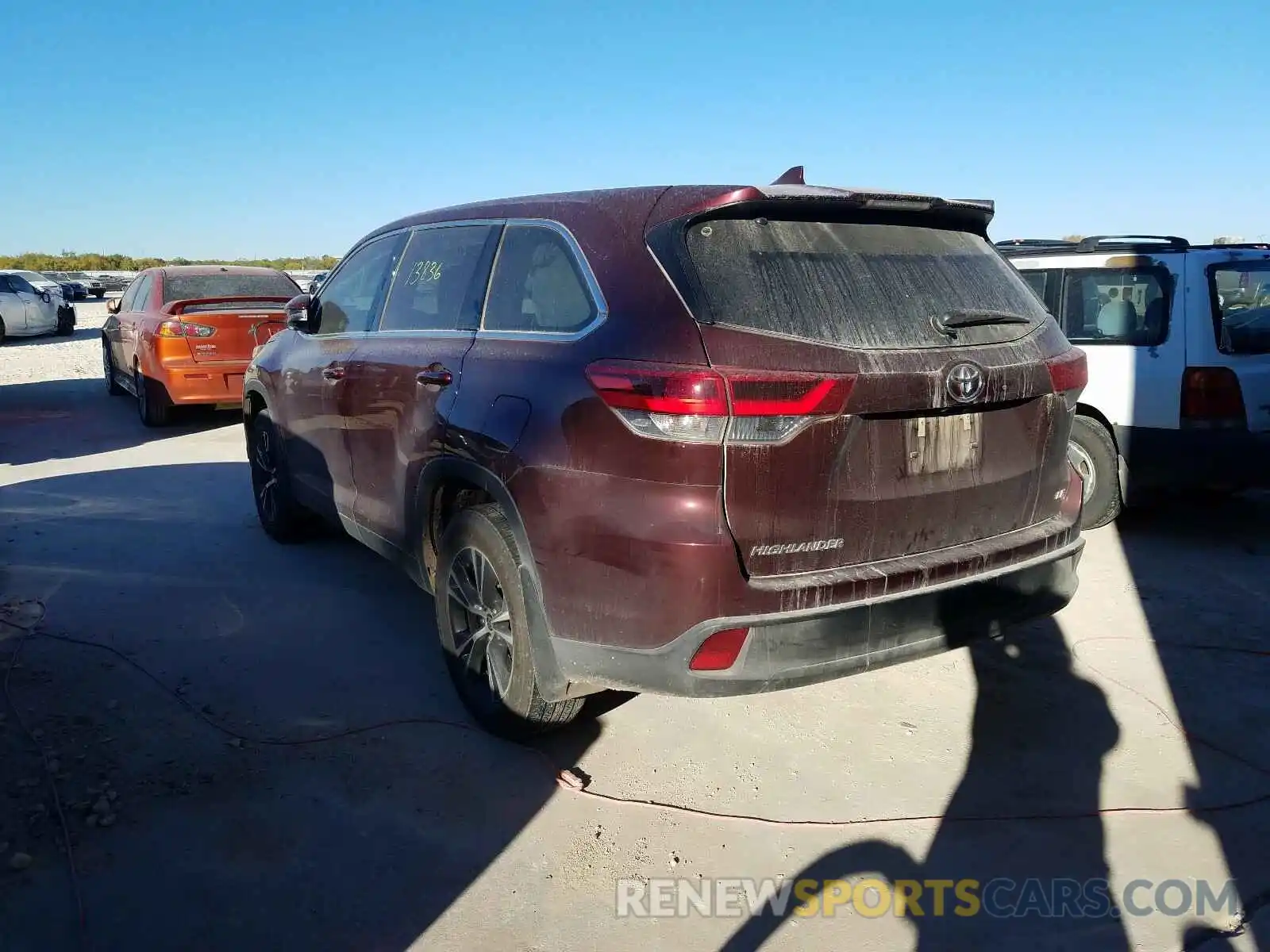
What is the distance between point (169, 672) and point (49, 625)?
0.90 meters

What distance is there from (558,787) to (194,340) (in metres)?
7.94

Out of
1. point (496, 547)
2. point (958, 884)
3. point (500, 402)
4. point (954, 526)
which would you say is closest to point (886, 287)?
point (954, 526)

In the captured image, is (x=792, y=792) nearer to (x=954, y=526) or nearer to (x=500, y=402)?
(x=954, y=526)

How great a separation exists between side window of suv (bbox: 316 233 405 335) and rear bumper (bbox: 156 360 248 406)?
5.07 metres

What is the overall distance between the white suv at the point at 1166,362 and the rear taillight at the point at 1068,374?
2.19 m

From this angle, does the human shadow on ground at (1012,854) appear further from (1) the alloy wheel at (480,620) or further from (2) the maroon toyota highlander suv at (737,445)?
(1) the alloy wheel at (480,620)

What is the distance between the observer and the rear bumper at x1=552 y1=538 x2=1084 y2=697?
8.79ft

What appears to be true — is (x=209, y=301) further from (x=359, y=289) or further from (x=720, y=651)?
(x=720, y=651)

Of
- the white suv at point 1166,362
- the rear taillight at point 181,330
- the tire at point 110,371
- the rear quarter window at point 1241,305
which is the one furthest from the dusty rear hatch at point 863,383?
the tire at point 110,371

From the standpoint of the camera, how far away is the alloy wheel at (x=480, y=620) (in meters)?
3.34

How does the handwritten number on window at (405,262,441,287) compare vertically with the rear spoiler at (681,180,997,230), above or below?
below

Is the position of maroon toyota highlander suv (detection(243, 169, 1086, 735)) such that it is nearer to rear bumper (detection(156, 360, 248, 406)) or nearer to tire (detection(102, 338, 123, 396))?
rear bumper (detection(156, 360, 248, 406))

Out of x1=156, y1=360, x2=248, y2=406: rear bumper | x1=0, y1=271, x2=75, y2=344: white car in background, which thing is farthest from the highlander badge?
x1=0, y1=271, x2=75, y2=344: white car in background

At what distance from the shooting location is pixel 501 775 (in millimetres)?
3250
